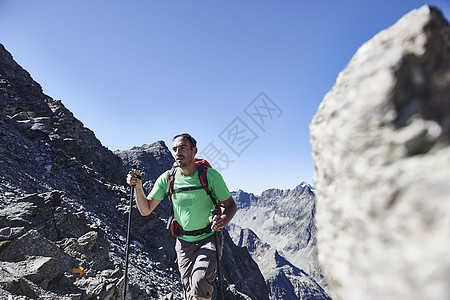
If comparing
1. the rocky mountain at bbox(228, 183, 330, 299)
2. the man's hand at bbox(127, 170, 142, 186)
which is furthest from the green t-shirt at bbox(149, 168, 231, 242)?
the rocky mountain at bbox(228, 183, 330, 299)

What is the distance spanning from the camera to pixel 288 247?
503 feet

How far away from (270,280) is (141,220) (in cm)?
7821

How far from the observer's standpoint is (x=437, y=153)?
1006 millimetres

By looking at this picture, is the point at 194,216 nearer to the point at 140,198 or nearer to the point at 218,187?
the point at 218,187

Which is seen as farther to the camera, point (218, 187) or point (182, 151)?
point (182, 151)

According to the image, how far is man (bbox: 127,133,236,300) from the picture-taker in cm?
403

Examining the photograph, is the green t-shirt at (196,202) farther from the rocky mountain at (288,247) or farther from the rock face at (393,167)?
the rocky mountain at (288,247)

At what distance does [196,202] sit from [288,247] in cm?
16406

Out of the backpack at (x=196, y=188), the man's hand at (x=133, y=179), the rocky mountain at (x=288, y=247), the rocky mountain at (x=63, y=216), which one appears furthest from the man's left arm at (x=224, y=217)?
the rocky mountain at (x=288, y=247)

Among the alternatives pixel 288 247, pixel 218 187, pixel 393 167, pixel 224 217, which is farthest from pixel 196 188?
pixel 288 247

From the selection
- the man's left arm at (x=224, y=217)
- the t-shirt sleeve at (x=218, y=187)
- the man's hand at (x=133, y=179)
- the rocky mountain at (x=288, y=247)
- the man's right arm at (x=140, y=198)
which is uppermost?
the man's hand at (x=133, y=179)

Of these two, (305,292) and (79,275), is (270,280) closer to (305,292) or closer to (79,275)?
(305,292)

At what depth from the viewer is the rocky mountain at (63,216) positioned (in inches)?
212

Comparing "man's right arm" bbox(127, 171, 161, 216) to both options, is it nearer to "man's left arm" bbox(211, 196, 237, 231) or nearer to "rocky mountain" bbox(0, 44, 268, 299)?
"man's left arm" bbox(211, 196, 237, 231)
